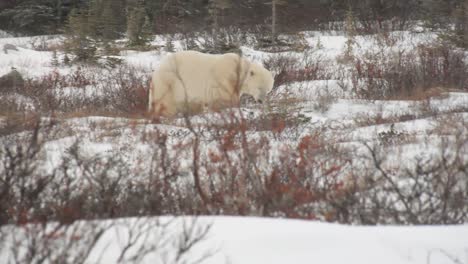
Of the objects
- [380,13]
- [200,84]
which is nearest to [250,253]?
[200,84]

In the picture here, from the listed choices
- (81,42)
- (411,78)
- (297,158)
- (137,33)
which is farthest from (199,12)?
(297,158)

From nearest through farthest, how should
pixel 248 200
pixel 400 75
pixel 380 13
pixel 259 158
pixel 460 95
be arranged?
pixel 248 200
pixel 259 158
pixel 460 95
pixel 400 75
pixel 380 13

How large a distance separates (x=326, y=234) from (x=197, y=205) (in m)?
0.87

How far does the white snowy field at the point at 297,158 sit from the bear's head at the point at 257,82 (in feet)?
1.06

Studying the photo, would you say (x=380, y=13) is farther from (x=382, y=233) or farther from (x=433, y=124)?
(x=382, y=233)

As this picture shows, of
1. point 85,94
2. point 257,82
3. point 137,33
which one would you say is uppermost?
point 137,33

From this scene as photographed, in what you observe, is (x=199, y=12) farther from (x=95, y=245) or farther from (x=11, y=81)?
(x=95, y=245)

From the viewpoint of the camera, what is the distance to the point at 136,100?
27.1ft

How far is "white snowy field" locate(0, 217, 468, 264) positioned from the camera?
2207 mm

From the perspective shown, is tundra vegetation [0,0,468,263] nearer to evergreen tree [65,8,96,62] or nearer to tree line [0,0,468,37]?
evergreen tree [65,8,96,62]

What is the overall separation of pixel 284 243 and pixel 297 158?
1623 mm

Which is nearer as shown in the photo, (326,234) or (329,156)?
(326,234)

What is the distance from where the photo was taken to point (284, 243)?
2334 millimetres

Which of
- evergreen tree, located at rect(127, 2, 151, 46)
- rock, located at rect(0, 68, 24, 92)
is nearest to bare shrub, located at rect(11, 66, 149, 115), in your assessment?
rock, located at rect(0, 68, 24, 92)
